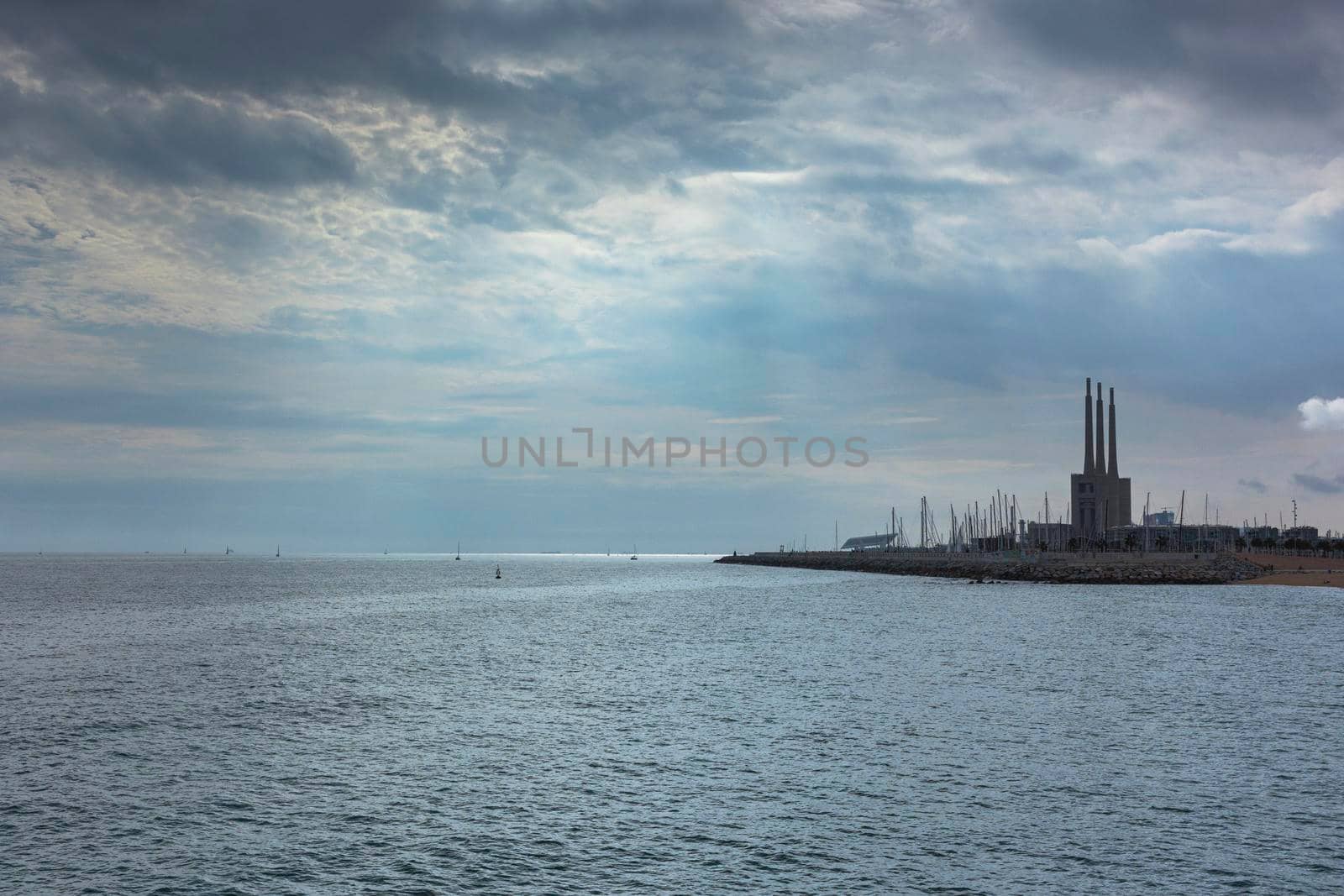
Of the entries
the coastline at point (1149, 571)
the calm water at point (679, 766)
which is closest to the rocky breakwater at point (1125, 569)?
the coastline at point (1149, 571)

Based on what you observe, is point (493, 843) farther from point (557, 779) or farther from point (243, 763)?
point (243, 763)

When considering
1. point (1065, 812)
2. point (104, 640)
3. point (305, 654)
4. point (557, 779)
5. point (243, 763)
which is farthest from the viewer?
point (104, 640)

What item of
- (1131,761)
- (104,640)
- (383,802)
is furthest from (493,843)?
(104,640)

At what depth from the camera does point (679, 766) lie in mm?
35656

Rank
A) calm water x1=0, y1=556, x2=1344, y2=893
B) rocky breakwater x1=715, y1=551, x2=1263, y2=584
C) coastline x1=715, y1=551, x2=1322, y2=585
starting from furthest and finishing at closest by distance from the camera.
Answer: rocky breakwater x1=715, y1=551, x2=1263, y2=584 → coastline x1=715, y1=551, x2=1322, y2=585 → calm water x1=0, y1=556, x2=1344, y2=893

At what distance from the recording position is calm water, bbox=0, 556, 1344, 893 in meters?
24.9

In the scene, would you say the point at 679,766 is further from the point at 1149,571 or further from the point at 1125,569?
the point at 1149,571

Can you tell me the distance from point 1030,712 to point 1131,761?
1014cm

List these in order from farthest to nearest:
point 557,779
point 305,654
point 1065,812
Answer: point 305,654, point 557,779, point 1065,812

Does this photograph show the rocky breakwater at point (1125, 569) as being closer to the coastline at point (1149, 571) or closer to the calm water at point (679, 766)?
the coastline at point (1149, 571)

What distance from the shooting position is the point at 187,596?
148 m

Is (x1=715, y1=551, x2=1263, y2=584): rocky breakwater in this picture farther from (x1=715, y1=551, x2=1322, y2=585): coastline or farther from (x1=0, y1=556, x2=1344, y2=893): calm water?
(x1=0, y1=556, x2=1344, y2=893): calm water

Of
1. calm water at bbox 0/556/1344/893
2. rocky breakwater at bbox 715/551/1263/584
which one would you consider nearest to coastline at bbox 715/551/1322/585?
rocky breakwater at bbox 715/551/1263/584

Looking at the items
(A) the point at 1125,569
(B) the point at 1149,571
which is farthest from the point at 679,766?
(B) the point at 1149,571
